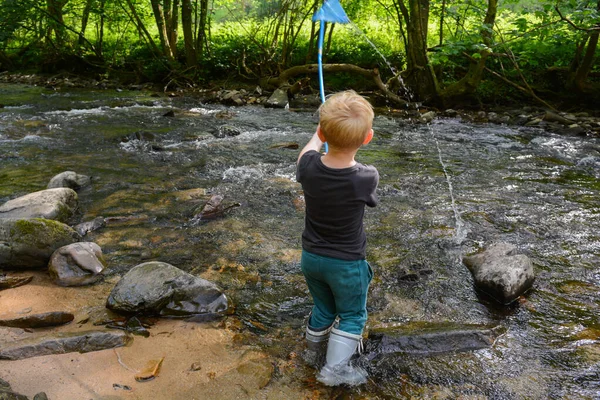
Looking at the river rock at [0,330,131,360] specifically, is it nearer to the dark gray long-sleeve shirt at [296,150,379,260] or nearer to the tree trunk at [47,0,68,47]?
the dark gray long-sleeve shirt at [296,150,379,260]

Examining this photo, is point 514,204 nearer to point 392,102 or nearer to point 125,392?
point 125,392

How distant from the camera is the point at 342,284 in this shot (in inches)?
104

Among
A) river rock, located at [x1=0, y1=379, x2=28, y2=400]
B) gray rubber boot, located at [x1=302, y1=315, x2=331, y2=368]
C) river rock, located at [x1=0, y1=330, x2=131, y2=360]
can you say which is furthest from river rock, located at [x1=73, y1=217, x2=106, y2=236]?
gray rubber boot, located at [x1=302, y1=315, x2=331, y2=368]

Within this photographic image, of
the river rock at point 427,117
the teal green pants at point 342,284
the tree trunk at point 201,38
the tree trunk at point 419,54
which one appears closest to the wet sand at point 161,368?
the teal green pants at point 342,284

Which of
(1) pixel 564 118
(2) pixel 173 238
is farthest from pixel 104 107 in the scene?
(1) pixel 564 118

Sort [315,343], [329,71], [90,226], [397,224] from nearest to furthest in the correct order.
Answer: [315,343]
[90,226]
[397,224]
[329,71]

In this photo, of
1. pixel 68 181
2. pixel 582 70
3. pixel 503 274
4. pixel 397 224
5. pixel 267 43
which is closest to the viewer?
pixel 503 274

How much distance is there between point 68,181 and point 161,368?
3.84 m

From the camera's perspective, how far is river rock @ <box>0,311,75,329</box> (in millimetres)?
2982

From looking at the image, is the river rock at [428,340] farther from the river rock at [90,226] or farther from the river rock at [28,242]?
the river rock at [90,226]

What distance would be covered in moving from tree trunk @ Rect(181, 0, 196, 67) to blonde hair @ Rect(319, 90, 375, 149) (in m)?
16.6

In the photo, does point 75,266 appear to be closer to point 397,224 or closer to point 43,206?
point 43,206

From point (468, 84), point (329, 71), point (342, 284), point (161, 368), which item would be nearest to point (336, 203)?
point (342, 284)

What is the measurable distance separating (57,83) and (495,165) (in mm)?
15769
